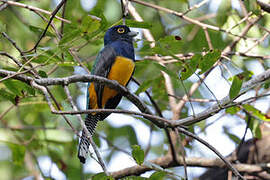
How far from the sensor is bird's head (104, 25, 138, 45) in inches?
219

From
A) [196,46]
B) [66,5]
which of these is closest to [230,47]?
[196,46]

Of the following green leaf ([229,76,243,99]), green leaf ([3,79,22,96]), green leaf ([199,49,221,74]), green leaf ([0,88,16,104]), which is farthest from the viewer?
green leaf ([0,88,16,104])

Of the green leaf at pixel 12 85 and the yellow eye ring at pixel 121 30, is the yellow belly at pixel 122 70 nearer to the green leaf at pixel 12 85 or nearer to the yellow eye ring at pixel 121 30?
the yellow eye ring at pixel 121 30

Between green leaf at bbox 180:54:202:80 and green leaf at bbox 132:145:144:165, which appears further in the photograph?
green leaf at bbox 180:54:202:80

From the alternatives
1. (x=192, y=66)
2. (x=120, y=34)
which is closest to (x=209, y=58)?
(x=192, y=66)

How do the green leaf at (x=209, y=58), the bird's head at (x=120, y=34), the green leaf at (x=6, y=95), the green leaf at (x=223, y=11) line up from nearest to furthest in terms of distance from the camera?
the green leaf at (x=209, y=58), the green leaf at (x=6, y=95), the bird's head at (x=120, y=34), the green leaf at (x=223, y=11)

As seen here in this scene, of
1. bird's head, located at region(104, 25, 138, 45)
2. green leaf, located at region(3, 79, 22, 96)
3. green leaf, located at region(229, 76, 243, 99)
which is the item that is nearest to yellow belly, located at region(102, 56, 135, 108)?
bird's head, located at region(104, 25, 138, 45)

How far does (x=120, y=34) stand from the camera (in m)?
5.66

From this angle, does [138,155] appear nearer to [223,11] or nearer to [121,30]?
[121,30]

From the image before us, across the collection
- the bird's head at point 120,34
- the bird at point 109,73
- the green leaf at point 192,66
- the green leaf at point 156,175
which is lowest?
the green leaf at point 156,175

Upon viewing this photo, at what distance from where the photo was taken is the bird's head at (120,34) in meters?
5.57

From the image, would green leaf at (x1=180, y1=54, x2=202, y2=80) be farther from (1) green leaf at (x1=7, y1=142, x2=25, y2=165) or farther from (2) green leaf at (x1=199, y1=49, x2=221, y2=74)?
(1) green leaf at (x1=7, y1=142, x2=25, y2=165)

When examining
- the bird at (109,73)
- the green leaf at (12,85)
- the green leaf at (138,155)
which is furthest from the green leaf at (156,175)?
the bird at (109,73)

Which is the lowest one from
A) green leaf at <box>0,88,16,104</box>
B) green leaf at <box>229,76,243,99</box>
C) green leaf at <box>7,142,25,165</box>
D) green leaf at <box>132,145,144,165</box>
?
green leaf at <box>132,145,144,165</box>
